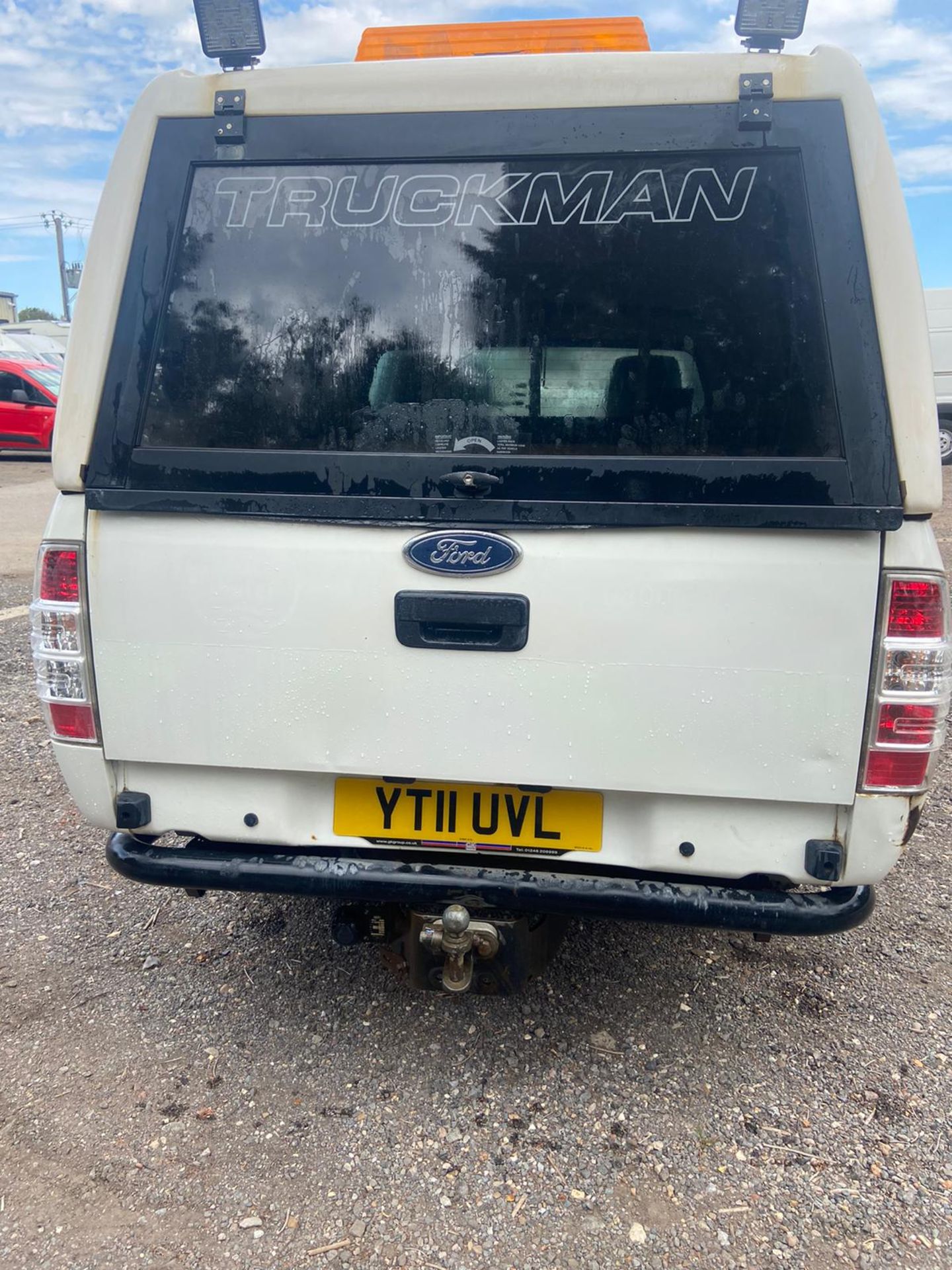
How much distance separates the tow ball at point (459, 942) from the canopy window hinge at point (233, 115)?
1939mm

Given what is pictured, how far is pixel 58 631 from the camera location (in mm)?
2361

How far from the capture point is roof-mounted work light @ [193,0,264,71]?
2.23 meters

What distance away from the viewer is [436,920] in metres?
2.45

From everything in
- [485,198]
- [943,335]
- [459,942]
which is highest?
[943,335]

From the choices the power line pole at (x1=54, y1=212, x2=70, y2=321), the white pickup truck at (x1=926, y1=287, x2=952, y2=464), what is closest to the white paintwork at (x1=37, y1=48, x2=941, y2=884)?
the white pickup truck at (x1=926, y1=287, x2=952, y2=464)

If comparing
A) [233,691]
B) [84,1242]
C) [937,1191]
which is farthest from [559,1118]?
[233,691]

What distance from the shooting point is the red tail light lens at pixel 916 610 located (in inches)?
81.0

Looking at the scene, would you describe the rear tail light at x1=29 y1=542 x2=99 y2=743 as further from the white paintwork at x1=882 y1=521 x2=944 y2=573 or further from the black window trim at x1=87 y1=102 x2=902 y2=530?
the white paintwork at x1=882 y1=521 x2=944 y2=573

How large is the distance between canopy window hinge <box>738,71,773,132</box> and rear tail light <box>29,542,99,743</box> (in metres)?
1.84

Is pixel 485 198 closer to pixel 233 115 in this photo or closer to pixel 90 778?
pixel 233 115

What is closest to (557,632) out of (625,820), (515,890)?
(625,820)

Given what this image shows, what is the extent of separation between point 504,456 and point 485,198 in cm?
A: 60

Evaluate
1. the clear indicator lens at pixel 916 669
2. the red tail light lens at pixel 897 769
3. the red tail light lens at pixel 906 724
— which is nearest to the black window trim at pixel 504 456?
the clear indicator lens at pixel 916 669

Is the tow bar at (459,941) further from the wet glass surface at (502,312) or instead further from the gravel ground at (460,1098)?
the wet glass surface at (502,312)
